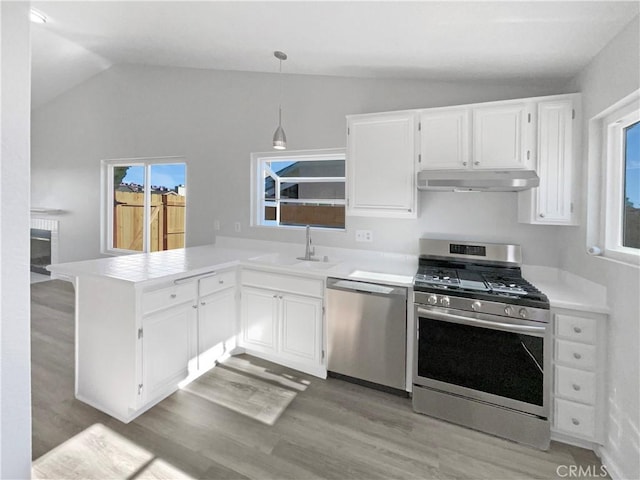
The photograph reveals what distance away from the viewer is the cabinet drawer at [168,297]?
2142 mm

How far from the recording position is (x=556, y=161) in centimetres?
220

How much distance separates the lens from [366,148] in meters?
2.78

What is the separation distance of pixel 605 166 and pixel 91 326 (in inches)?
135

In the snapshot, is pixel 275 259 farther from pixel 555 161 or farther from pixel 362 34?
pixel 555 161

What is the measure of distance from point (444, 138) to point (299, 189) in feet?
5.38

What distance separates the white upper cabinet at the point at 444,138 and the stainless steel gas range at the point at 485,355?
0.87m

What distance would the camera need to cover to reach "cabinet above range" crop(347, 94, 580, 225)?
2.19 metres

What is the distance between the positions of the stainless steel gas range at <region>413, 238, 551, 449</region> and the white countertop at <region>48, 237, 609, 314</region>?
0.20 metres

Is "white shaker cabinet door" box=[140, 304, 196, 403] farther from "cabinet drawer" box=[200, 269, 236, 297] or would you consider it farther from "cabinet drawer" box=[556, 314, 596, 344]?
"cabinet drawer" box=[556, 314, 596, 344]

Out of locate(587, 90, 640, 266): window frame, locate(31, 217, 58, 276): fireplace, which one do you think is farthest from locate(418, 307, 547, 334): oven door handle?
locate(31, 217, 58, 276): fireplace

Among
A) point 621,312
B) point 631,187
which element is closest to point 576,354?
point 621,312

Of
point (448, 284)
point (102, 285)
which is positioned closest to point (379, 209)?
point (448, 284)

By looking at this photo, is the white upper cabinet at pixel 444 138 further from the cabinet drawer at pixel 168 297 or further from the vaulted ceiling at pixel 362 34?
the cabinet drawer at pixel 168 297

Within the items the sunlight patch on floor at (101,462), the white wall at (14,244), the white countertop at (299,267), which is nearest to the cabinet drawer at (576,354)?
the white countertop at (299,267)
